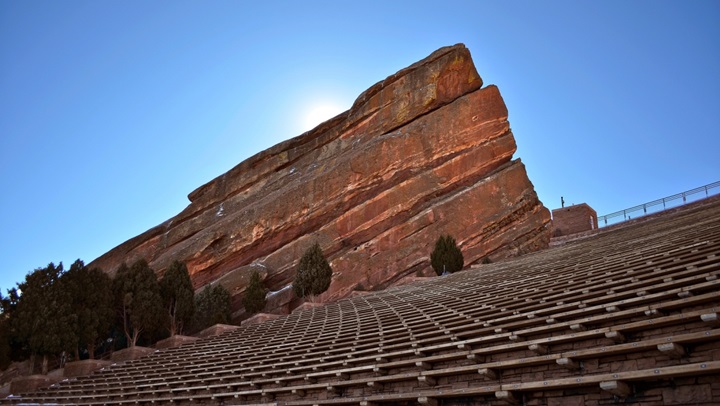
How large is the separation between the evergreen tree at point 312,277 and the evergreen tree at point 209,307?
13.0ft

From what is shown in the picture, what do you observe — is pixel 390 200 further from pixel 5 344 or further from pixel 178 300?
pixel 5 344

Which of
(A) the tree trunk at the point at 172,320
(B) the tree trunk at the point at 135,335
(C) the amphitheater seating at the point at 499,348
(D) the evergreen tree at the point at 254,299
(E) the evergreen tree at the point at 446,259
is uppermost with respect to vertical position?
(E) the evergreen tree at the point at 446,259

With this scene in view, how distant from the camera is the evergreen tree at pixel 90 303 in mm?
23344

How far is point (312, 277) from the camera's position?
2872 cm

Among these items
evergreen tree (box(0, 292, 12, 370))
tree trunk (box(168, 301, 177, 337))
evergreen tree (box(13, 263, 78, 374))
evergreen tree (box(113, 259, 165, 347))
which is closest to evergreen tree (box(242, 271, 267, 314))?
tree trunk (box(168, 301, 177, 337))

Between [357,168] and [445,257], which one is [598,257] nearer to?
[445,257]

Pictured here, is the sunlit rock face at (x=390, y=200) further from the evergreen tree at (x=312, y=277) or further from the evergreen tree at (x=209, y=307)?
the evergreen tree at (x=312, y=277)

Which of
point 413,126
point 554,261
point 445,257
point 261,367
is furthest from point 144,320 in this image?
point 413,126

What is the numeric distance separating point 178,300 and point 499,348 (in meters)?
21.8

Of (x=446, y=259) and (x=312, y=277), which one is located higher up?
(x=446, y=259)

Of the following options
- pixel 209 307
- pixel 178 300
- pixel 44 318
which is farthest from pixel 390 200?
pixel 44 318

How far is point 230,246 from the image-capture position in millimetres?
39500

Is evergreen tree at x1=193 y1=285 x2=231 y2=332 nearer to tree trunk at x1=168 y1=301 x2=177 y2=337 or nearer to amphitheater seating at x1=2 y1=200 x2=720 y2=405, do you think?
tree trunk at x1=168 y1=301 x2=177 y2=337

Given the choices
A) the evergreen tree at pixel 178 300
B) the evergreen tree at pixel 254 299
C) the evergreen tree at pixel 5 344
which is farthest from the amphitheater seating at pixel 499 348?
the evergreen tree at pixel 254 299
